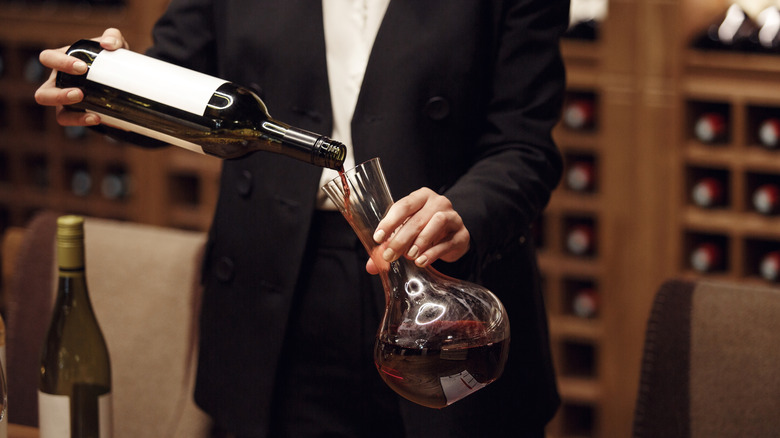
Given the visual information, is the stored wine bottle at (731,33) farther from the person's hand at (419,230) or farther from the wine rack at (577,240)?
the person's hand at (419,230)

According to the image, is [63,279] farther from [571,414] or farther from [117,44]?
[571,414]

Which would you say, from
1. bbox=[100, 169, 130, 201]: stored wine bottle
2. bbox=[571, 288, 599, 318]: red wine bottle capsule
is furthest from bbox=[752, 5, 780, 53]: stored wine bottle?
bbox=[100, 169, 130, 201]: stored wine bottle

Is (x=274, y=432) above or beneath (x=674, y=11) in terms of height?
beneath

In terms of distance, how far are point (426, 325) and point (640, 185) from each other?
1875 mm

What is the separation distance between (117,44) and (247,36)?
0.84 feet

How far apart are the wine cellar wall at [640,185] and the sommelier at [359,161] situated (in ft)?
4.67

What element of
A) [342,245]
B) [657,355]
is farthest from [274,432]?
[657,355]

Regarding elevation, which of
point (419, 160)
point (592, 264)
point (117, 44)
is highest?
point (117, 44)

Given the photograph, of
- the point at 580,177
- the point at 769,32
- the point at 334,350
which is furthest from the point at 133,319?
the point at 769,32

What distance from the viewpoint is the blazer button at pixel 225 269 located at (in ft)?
3.62

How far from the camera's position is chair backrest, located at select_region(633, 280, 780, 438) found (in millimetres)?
1053

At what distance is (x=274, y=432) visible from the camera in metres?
1.10

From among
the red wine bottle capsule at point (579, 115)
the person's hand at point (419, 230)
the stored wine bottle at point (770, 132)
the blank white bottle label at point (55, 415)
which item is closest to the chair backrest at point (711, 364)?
the person's hand at point (419, 230)

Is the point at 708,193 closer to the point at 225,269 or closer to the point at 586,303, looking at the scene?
the point at 586,303
